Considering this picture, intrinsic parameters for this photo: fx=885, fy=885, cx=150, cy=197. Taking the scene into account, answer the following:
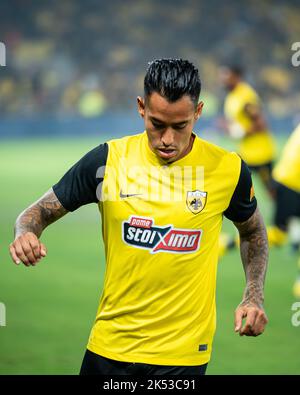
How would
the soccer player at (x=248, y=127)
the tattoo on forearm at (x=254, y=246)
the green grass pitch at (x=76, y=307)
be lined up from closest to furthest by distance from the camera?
1. the tattoo on forearm at (x=254, y=246)
2. the green grass pitch at (x=76, y=307)
3. the soccer player at (x=248, y=127)

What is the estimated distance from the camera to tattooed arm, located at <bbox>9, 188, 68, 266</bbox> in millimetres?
3006

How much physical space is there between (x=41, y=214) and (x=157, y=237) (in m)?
0.46

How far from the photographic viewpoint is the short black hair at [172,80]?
3197mm

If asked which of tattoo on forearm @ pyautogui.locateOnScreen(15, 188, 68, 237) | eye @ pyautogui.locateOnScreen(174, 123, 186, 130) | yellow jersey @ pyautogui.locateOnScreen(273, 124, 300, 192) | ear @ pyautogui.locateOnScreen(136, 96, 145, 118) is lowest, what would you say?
yellow jersey @ pyautogui.locateOnScreen(273, 124, 300, 192)

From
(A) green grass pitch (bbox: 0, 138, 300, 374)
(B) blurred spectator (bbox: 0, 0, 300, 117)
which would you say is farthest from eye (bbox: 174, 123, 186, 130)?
(B) blurred spectator (bbox: 0, 0, 300, 117)

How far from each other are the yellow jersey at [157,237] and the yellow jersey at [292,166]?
452cm

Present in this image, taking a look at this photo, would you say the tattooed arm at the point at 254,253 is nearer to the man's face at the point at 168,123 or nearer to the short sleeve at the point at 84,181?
the man's face at the point at 168,123

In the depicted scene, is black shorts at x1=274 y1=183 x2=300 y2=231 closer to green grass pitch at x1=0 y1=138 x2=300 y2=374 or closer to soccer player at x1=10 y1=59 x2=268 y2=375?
green grass pitch at x1=0 y1=138 x2=300 y2=374

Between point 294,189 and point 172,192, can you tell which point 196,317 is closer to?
point 172,192

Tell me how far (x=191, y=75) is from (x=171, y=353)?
1.03m

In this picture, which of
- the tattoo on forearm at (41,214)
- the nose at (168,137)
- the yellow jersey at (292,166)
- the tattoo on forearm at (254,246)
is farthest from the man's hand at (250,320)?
the yellow jersey at (292,166)

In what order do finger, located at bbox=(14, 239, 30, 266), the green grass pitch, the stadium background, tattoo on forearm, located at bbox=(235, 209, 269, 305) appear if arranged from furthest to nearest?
the stadium background → the green grass pitch → tattoo on forearm, located at bbox=(235, 209, 269, 305) → finger, located at bbox=(14, 239, 30, 266)

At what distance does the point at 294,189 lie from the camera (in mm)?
8062

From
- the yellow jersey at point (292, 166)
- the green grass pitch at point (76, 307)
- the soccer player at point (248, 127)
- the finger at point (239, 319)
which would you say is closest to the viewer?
the finger at point (239, 319)
